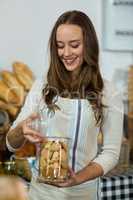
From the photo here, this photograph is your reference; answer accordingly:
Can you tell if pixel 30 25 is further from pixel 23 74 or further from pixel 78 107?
pixel 78 107

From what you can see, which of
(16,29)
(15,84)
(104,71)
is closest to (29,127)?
(15,84)

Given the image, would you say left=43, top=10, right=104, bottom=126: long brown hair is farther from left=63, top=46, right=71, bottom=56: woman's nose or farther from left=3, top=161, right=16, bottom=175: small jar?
left=3, top=161, right=16, bottom=175: small jar

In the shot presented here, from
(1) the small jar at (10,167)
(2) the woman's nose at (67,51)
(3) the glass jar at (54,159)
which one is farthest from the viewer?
(1) the small jar at (10,167)

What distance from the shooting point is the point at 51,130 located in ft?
3.35

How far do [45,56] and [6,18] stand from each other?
224 mm

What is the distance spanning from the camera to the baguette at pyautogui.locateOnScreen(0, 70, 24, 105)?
1.61m

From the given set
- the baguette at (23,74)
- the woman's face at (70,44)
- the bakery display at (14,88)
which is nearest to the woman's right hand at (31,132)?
the woman's face at (70,44)

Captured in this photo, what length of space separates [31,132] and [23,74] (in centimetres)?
79

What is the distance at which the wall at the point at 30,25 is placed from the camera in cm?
167

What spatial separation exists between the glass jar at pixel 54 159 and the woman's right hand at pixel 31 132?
0.06ft

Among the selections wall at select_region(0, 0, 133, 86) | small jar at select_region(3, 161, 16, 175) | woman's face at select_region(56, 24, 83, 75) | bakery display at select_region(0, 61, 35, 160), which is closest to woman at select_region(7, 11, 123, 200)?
woman's face at select_region(56, 24, 83, 75)

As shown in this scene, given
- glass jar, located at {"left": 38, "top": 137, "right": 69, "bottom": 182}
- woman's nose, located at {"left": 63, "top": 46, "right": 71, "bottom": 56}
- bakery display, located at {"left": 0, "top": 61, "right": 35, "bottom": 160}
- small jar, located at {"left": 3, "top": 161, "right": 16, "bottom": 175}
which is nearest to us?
glass jar, located at {"left": 38, "top": 137, "right": 69, "bottom": 182}

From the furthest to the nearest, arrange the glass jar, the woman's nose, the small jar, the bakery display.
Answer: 1. the bakery display
2. the small jar
3. the woman's nose
4. the glass jar

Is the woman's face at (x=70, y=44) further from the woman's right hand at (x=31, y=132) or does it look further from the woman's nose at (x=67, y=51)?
the woman's right hand at (x=31, y=132)
